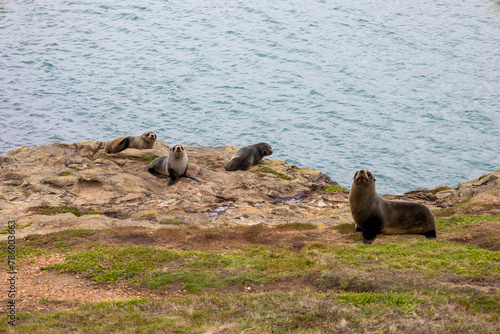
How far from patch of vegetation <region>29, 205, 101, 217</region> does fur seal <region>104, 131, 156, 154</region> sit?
632 cm

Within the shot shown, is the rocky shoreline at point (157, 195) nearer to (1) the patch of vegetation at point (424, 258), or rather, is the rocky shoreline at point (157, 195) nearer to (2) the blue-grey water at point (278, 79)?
(1) the patch of vegetation at point (424, 258)

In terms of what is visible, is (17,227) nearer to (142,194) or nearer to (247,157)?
(142,194)

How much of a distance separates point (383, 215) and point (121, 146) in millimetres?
12020

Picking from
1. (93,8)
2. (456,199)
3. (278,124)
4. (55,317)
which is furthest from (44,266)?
(93,8)

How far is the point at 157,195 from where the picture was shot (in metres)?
15.4

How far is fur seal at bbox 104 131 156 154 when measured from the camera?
64.9ft

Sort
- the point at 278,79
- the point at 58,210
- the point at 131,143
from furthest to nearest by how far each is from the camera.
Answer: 1. the point at 278,79
2. the point at 131,143
3. the point at 58,210

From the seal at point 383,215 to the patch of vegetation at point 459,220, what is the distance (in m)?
0.69

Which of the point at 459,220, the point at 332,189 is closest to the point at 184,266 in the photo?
the point at 459,220

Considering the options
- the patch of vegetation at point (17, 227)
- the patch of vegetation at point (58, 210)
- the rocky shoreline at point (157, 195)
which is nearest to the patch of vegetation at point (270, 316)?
the patch of vegetation at point (17, 227)

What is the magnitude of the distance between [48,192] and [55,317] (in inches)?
352

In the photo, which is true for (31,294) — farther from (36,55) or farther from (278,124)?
(36,55)

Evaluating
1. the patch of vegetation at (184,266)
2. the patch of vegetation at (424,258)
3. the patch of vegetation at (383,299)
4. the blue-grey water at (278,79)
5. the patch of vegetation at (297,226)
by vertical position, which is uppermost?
the patch of vegetation at (383,299)

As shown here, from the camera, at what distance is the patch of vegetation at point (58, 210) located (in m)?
13.2
